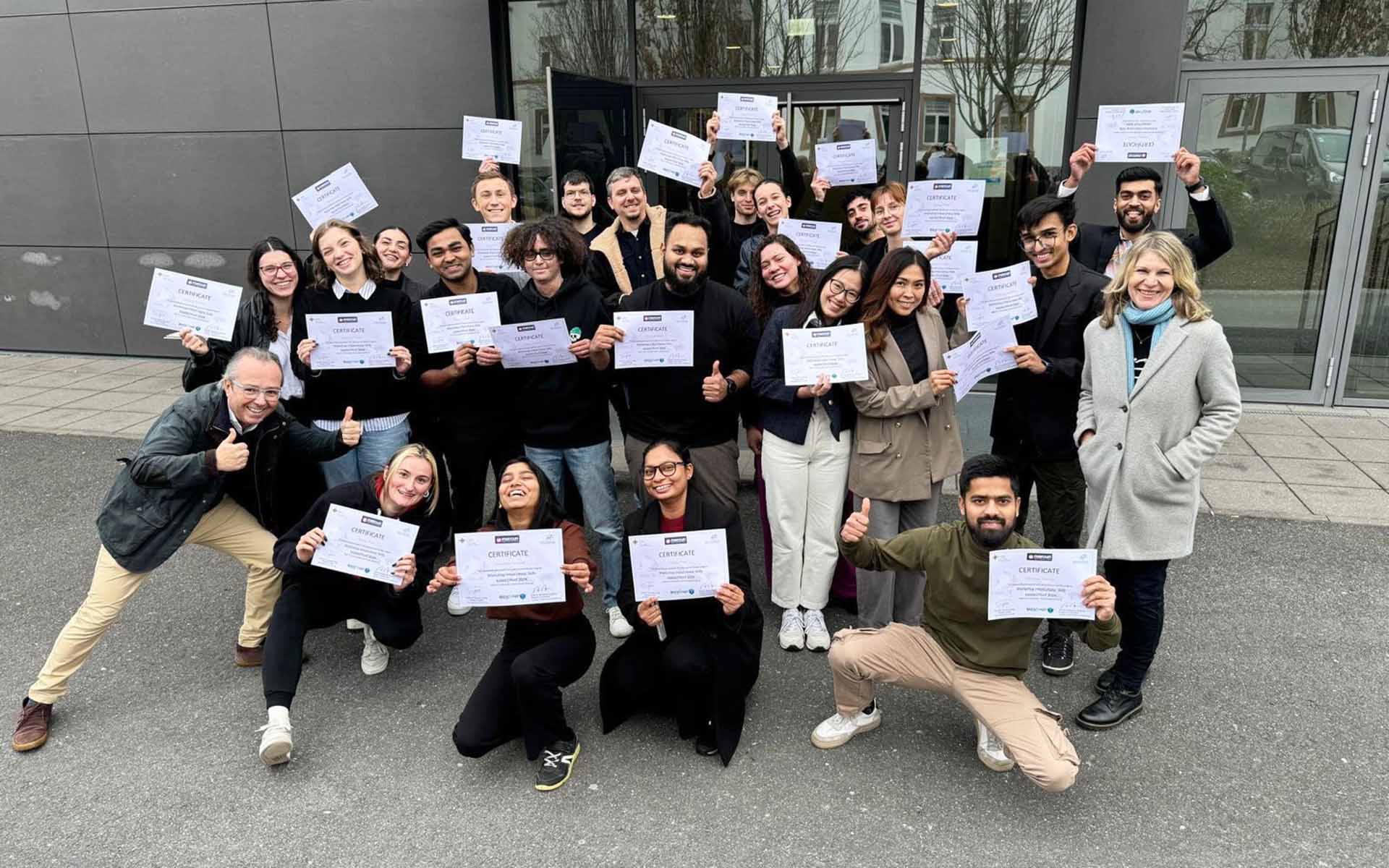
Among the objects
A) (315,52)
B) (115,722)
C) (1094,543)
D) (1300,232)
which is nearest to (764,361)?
(1094,543)

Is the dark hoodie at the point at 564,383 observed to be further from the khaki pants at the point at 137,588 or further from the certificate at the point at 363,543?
the khaki pants at the point at 137,588

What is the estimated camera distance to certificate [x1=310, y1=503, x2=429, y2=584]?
3.66m

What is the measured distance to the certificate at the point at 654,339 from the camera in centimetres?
425

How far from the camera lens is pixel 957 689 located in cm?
349

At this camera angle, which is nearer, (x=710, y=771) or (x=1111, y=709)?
(x=710, y=771)

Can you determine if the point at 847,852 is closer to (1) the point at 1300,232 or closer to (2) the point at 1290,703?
(2) the point at 1290,703

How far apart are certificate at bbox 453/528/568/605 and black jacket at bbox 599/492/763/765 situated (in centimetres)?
29

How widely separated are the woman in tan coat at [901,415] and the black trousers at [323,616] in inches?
80.7

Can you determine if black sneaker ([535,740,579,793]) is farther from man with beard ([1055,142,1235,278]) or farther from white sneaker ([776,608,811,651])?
man with beard ([1055,142,1235,278])

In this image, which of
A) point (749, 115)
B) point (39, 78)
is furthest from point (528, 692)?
point (39, 78)

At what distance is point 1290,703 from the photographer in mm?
3857

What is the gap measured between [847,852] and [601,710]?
114 centimetres

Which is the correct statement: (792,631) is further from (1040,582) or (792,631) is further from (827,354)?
(1040,582)

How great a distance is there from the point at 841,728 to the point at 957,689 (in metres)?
0.50
